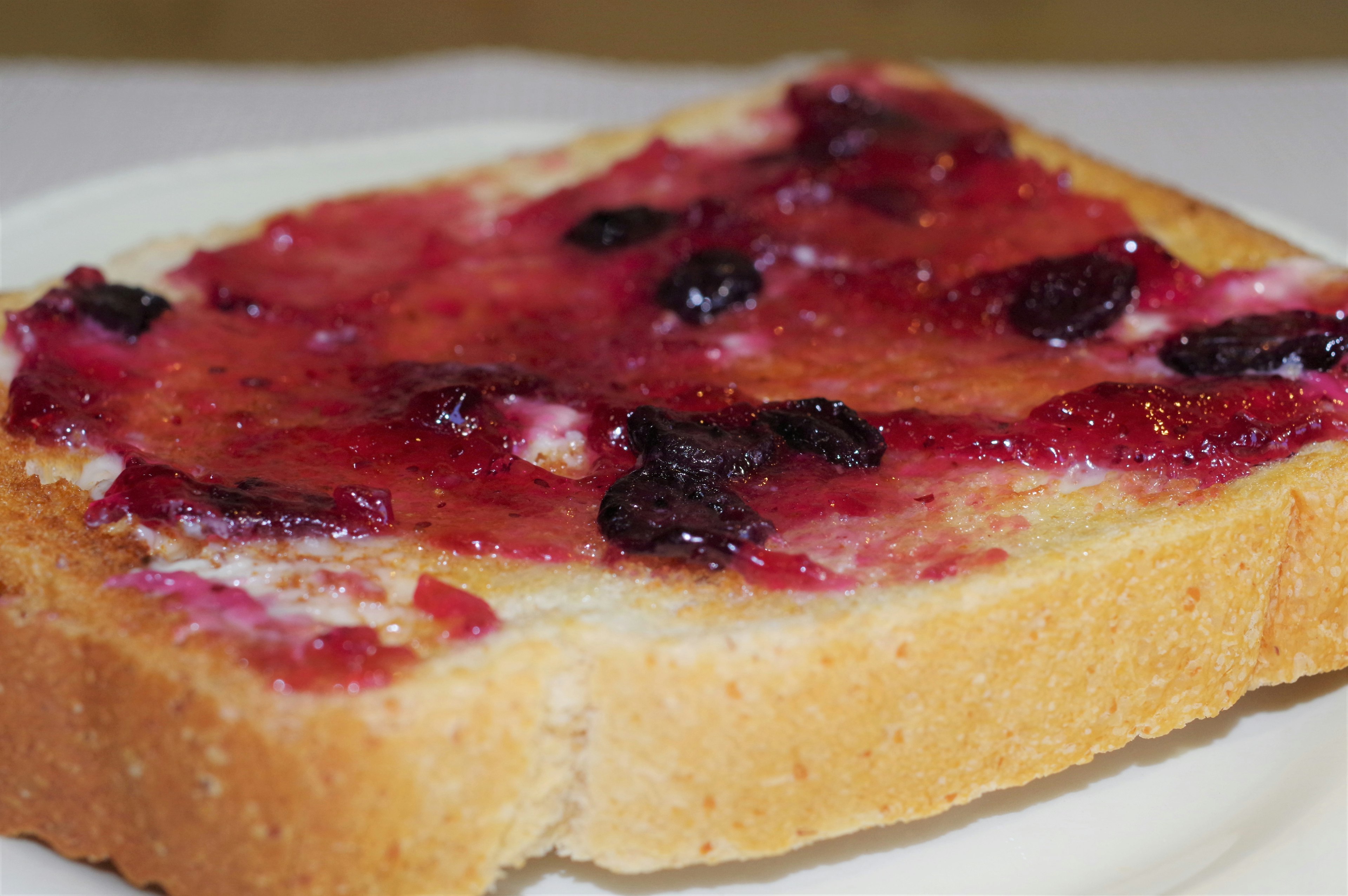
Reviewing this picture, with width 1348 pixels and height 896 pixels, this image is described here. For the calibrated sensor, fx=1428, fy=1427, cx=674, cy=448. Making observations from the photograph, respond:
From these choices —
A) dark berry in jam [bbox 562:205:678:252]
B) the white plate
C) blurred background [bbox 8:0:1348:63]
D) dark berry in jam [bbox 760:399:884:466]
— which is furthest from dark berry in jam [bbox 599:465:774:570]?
blurred background [bbox 8:0:1348:63]

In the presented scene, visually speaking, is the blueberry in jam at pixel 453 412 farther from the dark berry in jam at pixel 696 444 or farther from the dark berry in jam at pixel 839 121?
the dark berry in jam at pixel 839 121

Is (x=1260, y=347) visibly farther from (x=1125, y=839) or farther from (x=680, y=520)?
(x=680, y=520)

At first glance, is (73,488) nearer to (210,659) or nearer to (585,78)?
(210,659)

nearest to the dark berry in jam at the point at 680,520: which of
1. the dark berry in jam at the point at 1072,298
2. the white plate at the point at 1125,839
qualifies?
the white plate at the point at 1125,839

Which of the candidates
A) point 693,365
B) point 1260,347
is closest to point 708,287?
point 693,365

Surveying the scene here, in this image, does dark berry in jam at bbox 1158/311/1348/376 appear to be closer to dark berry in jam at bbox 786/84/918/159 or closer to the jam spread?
the jam spread

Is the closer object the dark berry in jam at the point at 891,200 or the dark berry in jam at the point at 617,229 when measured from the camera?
the dark berry in jam at the point at 617,229

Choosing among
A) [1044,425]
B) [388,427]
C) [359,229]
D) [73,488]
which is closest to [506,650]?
[388,427]
